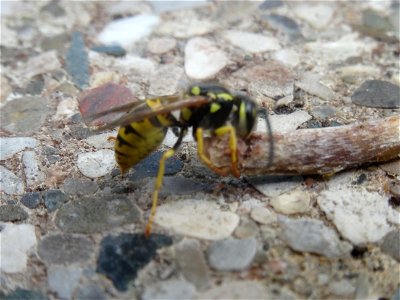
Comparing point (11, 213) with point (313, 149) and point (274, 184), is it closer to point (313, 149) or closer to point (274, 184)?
point (274, 184)

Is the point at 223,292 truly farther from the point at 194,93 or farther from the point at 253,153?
the point at 194,93

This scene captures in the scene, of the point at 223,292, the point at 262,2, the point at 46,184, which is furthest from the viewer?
the point at 262,2

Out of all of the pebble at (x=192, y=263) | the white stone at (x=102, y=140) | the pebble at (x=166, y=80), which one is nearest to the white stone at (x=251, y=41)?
the pebble at (x=166, y=80)

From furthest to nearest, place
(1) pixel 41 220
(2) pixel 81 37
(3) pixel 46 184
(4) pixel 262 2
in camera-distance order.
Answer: (4) pixel 262 2 < (2) pixel 81 37 < (3) pixel 46 184 < (1) pixel 41 220

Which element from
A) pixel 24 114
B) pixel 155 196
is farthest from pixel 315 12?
pixel 155 196

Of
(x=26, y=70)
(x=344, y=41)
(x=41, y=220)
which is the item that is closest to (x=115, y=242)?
(x=41, y=220)

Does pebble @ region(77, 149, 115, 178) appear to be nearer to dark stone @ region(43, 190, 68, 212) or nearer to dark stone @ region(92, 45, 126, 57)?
dark stone @ region(43, 190, 68, 212)

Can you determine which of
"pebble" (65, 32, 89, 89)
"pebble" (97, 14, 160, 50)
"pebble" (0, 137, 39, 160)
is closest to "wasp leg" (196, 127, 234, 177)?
"pebble" (0, 137, 39, 160)
